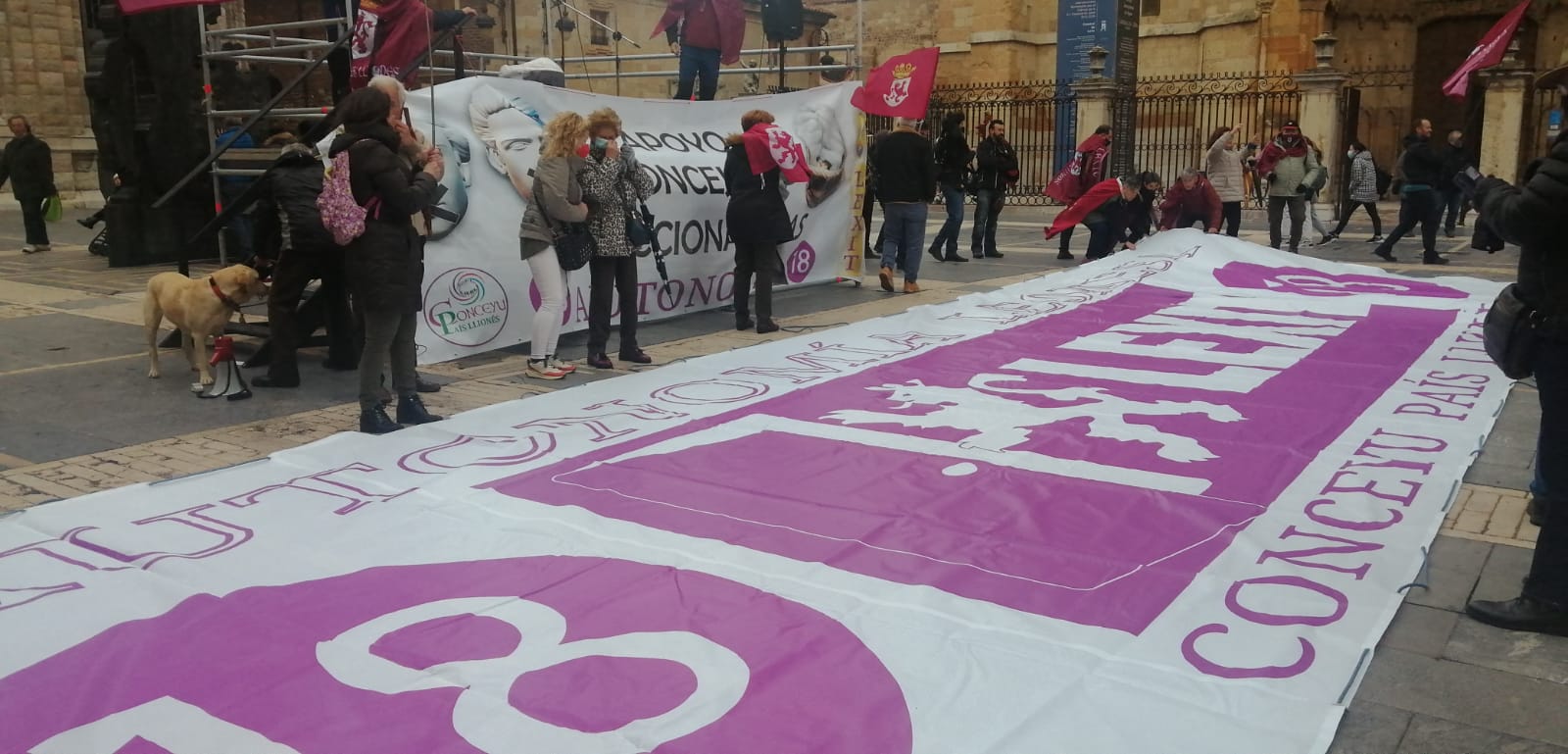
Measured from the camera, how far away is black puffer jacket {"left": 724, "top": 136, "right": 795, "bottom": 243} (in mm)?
9719

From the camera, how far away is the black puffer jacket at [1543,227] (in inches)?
149

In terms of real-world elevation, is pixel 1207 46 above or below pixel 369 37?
above

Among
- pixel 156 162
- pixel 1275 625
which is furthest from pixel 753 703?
pixel 156 162

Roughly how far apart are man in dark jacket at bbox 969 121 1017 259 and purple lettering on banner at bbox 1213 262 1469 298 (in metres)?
3.56

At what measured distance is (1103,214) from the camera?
49.1 feet

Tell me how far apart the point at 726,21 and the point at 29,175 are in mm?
10165

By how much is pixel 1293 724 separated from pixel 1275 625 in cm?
70

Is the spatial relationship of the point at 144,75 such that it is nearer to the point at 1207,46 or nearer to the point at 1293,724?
the point at 1293,724

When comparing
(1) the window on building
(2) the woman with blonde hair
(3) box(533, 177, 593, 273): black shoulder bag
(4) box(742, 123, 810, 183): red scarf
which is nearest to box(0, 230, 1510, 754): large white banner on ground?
(2) the woman with blonde hair

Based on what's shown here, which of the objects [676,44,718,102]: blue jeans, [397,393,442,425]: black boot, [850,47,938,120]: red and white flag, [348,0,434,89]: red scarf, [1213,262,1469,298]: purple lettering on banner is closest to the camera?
[397,393,442,425]: black boot

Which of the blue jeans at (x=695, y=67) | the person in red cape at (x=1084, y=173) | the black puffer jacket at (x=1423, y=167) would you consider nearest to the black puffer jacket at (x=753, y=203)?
the blue jeans at (x=695, y=67)

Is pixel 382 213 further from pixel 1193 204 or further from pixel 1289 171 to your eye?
pixel 1289 171

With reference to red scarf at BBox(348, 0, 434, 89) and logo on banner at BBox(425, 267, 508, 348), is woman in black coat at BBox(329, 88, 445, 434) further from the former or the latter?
red scarf at BBox(348, 0, 434, 89)

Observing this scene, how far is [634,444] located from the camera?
626 centimetres
